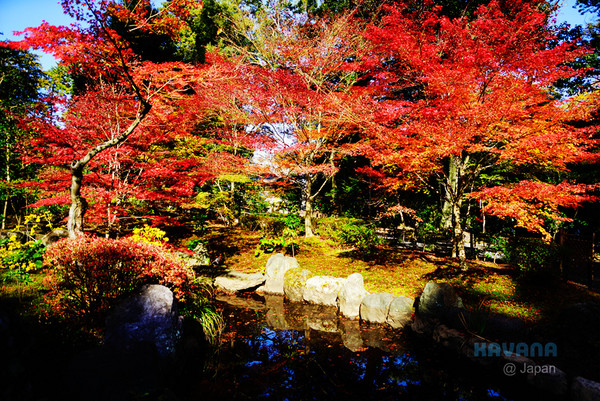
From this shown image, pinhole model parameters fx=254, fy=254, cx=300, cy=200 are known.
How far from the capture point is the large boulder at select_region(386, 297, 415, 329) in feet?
18.1

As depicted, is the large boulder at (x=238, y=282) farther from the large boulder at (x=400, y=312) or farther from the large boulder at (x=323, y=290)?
the large boulder at (x=400, y=312)

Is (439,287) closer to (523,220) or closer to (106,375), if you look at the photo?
(523,220)

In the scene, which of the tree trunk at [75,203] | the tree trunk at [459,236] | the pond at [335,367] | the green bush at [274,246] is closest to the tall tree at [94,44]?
the tree trunk at [75,203]

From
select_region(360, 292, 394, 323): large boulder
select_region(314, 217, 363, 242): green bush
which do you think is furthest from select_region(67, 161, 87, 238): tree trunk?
select_region(314, 217, 363, 242): green bush

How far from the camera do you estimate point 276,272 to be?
7820 millimetres

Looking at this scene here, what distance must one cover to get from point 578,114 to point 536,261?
3923 millimetres

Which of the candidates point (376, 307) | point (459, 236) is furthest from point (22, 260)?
point (459, 236)

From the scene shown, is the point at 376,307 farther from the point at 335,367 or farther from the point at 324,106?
the point at 324,106

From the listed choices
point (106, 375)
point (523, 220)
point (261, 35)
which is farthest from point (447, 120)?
point (261, 35)

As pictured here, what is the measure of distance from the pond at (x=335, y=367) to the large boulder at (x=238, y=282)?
1648mm

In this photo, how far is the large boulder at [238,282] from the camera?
7.64 metres

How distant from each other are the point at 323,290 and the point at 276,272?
5.60 ft

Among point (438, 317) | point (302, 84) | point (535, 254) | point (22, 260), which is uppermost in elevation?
point (302, 84)

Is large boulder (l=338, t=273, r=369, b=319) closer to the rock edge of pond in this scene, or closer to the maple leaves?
the rock edge of pond
